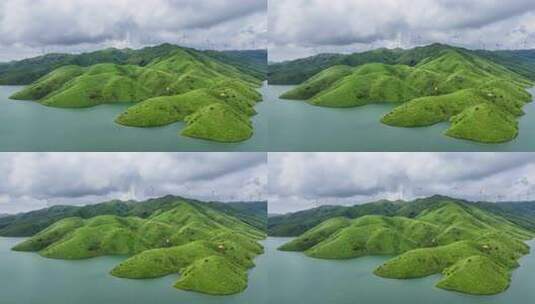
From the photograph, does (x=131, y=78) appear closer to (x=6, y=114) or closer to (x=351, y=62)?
(x=6, y=114)

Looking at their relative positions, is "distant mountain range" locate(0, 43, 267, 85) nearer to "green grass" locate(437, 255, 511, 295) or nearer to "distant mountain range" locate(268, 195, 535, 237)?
"distant mountain range" locate(268, 195, 535, 237)

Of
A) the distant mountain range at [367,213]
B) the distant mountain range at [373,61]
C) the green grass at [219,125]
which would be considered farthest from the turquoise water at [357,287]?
the distant mountain range at [373,61]

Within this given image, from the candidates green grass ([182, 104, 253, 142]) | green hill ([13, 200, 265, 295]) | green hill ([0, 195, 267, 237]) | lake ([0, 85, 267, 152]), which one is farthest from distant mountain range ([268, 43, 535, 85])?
green grass ([182, 104, 253, 142])

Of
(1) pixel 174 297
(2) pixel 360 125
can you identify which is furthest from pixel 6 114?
(2) pixel 360 125

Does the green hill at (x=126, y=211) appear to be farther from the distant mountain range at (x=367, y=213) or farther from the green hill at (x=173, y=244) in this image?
the distant mountain range at (x=367, y=213)

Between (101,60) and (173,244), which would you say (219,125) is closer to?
(173,244)

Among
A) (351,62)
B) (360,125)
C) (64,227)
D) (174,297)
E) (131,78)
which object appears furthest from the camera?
(351,62)

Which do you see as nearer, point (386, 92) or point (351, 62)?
point (386, 92)
